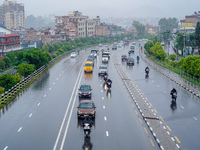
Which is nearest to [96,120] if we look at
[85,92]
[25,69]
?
[85,92]

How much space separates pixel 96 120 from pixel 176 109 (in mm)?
8785

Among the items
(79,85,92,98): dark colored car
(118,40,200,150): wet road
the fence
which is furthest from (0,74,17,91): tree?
the fence

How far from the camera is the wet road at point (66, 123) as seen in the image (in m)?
22.9

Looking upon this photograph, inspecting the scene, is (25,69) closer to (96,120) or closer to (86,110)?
(86,110)

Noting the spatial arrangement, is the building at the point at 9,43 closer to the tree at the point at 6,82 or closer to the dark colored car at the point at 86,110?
the tree at the point at 6,82

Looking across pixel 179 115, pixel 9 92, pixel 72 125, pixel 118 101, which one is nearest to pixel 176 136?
pixel 179 115

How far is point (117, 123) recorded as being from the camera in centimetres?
2766

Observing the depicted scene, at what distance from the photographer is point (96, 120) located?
1129 inches

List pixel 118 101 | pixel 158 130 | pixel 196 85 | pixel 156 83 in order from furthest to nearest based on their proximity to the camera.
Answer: pixel 156 83, pixel 196 85, pixel 118 101, pixel 158 130

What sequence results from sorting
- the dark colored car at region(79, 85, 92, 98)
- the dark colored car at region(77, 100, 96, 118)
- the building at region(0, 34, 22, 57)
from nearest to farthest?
the dark colored car at region(77, 100, 96, 118), the dark colored car at region(79, 85, 92, 98), the building at region(0, 34, 22, 57)

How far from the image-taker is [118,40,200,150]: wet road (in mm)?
24152

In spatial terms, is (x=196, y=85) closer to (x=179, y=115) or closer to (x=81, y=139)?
(x=179, y=115)

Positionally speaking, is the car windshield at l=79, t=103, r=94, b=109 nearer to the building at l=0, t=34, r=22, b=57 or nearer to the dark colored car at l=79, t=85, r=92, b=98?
the dark colored car at l=79, t=85, r=92, b=98

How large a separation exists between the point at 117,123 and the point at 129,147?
563 centimetres
